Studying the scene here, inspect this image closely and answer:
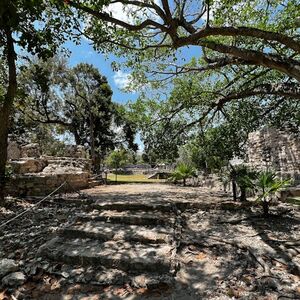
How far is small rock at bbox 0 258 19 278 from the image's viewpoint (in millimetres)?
3500

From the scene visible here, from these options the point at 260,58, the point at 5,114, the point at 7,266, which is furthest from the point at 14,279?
the point at 260,58

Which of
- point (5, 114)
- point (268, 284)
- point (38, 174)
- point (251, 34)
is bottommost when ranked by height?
point (268, 284)

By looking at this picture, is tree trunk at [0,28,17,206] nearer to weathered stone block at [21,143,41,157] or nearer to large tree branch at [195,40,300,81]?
large tree branch at [195,40,300,81]

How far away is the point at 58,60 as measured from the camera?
19.8 meters

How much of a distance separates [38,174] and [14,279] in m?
6.08

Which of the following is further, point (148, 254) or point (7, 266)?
point (148, 254)

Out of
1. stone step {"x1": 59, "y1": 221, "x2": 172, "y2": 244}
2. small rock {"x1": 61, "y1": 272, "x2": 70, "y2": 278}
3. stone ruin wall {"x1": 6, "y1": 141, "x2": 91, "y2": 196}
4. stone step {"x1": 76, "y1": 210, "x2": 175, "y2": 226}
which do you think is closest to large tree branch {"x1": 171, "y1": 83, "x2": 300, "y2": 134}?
stone step {"x1": 76, "y1": 210, "x2": 175, "y2": 226}

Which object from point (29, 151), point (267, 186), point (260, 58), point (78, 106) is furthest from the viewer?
point (78, 106)

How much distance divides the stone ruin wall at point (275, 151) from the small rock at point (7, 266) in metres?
10.4

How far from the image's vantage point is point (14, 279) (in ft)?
11.0

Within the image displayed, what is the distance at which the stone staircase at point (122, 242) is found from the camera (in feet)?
12.1

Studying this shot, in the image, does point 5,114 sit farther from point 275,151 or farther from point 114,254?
point 275,151

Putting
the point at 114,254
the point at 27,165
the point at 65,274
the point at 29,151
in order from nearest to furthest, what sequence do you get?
1. the point at 65,274
2. the point at 114,254
3. the point at 27,165
4. the point at 29,151

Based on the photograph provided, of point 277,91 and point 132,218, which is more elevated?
point 277,91
